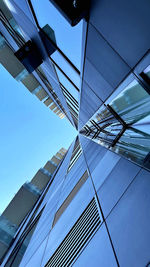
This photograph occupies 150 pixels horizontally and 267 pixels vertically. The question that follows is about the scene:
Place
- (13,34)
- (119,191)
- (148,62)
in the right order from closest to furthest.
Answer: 1. (148,62)
2. (119,191)
3. (13,34)

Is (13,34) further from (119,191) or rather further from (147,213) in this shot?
(147,213)

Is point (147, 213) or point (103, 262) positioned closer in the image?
point (147, 213)

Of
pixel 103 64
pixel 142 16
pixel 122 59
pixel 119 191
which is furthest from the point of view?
pixel 103 64

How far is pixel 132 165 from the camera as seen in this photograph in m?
2.63

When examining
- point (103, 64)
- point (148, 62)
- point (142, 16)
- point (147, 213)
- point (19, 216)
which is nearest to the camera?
point (142, 16)

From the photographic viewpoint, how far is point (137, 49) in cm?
176

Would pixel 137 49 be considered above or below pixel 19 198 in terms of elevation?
above

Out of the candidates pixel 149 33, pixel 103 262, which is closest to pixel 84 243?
pixel 103 262

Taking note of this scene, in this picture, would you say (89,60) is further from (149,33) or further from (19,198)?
(19,198)

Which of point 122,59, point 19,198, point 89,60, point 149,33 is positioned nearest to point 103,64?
point 89,60

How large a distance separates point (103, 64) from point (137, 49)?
0.96 metres

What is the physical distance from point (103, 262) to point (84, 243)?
87cm

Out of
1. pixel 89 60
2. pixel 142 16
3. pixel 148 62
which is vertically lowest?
pixel 148 62

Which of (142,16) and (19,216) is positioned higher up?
(142,16)
